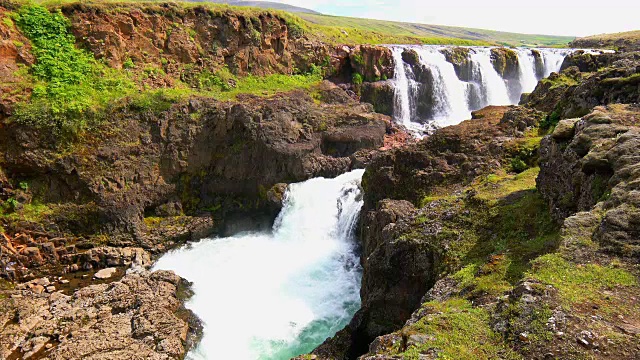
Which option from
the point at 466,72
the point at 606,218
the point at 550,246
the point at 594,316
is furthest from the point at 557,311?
the point at 466,72

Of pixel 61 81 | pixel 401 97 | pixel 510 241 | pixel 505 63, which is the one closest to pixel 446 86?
pixel 401 97

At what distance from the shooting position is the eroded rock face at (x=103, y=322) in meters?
14.7

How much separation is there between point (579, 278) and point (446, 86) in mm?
34676

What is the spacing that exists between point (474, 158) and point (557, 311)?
11.8m

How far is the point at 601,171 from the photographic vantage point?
9.39 meters

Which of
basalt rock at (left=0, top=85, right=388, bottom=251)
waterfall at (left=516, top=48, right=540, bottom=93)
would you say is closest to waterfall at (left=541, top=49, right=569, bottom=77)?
waterfall at (left=516, top=48, right=540, bottom=93)

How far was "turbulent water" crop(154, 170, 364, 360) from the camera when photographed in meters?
16.2

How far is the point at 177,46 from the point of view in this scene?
31234 millimetres

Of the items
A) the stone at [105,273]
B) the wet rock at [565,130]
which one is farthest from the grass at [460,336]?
the stone at [105,273]

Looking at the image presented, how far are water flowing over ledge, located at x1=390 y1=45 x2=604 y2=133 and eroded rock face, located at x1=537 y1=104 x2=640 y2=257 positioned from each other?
2452 cm

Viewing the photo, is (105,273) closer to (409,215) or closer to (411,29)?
(409,215)

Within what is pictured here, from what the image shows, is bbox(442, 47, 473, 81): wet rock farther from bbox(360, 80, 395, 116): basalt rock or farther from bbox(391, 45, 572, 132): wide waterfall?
bbox(360, 80, 395, 116): basalt rock

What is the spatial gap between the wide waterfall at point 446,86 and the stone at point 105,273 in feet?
86.5

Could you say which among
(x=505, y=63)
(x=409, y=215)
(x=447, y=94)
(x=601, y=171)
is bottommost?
(x=409, y=215)
